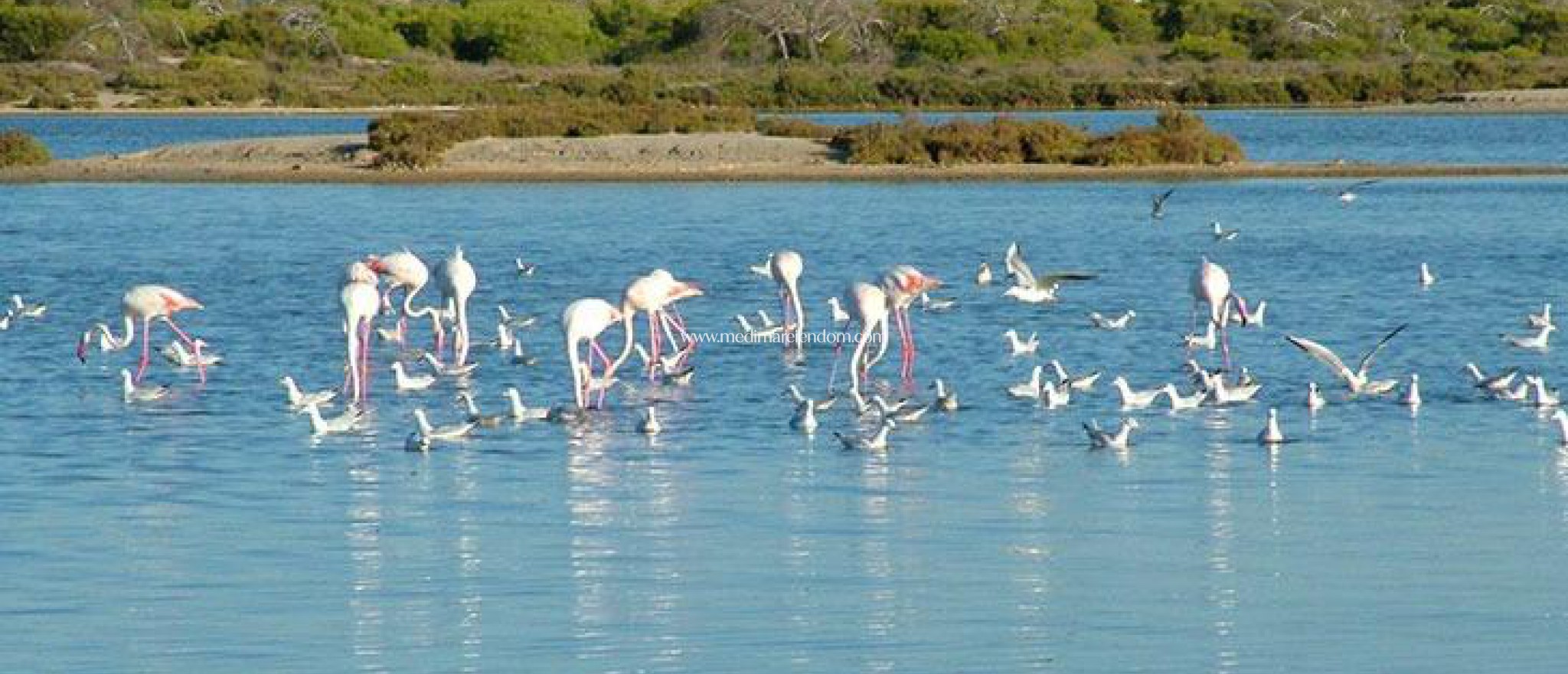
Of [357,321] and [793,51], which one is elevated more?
[793,51]

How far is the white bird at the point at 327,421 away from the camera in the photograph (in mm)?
16938

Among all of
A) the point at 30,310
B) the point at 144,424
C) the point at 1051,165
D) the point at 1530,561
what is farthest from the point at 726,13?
the point at 1530,561

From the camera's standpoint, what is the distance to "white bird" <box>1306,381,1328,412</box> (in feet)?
57.9

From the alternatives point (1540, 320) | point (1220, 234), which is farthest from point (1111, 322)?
point (1220, 234)

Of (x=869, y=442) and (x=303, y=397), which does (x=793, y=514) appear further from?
(x=303, y=397)

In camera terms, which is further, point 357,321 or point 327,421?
point 357,321

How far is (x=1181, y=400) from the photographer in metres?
17.7

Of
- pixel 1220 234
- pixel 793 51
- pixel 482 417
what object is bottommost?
pixel 1220 234

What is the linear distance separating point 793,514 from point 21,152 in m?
34.3

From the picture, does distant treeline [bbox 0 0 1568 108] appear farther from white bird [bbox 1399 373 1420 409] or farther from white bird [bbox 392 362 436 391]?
white bird [bbox 1399 373 1420 409]

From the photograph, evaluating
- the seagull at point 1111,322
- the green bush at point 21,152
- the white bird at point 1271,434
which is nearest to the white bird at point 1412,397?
the white bird at point 1271,434

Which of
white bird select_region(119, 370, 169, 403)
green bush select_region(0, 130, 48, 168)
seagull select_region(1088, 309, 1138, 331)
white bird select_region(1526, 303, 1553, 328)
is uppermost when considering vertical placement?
green bush select_region(0, 130, 48, 168)

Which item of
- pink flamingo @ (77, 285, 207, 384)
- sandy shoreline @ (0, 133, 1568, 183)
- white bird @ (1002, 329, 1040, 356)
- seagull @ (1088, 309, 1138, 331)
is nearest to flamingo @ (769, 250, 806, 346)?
white bird @ (1002, 329, 1040, 356)

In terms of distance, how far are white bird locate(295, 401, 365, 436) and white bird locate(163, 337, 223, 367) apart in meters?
2.66
